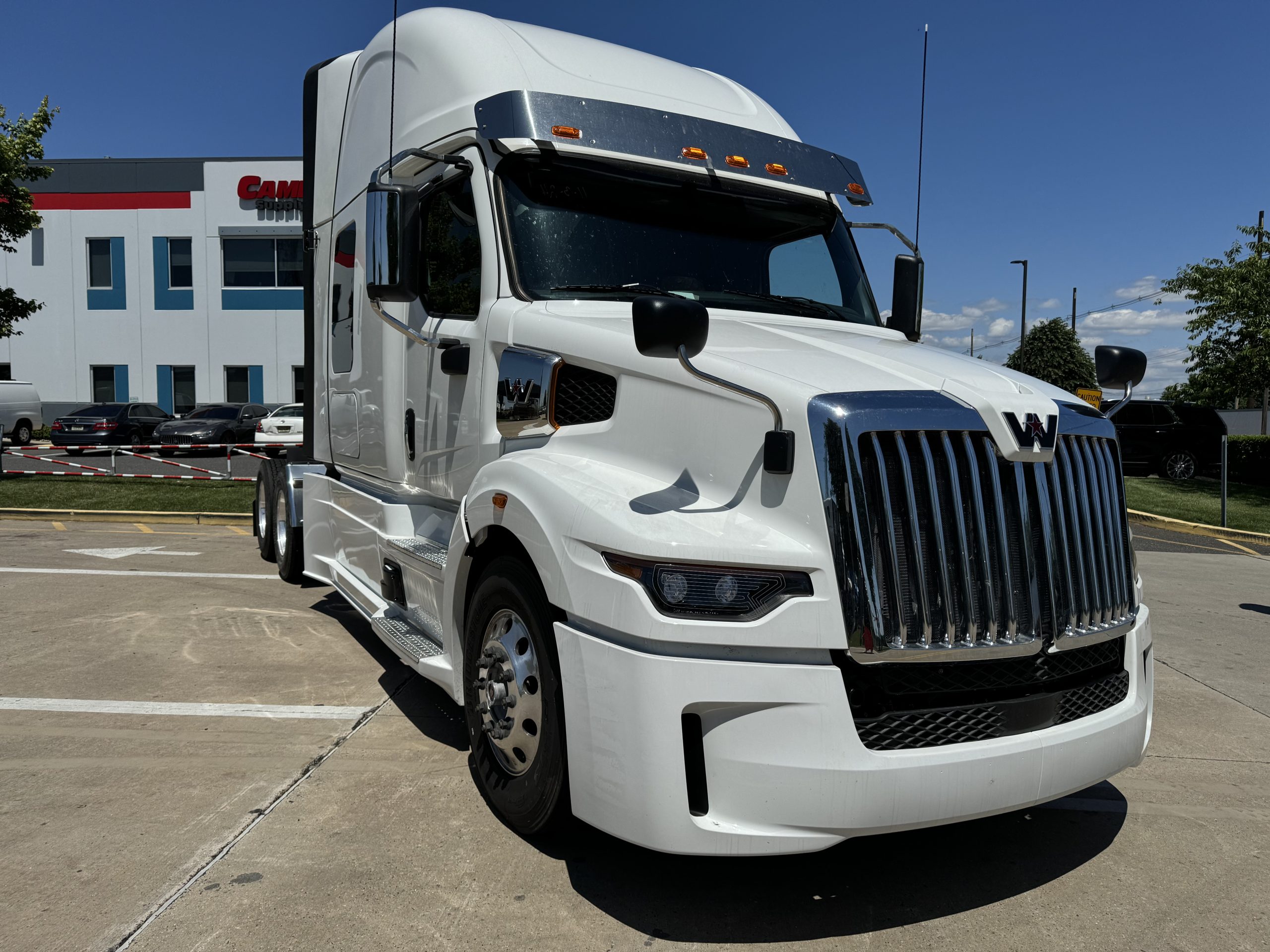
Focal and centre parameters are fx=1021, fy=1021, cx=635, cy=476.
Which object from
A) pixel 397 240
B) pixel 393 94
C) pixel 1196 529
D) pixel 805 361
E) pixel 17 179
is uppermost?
pixel 17 179

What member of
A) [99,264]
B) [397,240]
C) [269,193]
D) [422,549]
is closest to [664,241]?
[397,240]

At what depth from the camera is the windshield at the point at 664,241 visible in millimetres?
4133

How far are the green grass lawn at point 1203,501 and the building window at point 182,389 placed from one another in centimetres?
2766

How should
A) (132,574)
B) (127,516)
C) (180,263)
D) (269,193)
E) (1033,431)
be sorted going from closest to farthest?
(1033,431) < (132,574) < (127,516) < (269,193) < (180,263)

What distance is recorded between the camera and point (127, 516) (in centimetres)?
1301

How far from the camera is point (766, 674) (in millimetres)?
2766

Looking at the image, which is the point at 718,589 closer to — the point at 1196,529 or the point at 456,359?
the point at 456,359

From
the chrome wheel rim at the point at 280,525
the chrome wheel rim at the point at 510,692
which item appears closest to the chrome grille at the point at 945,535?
the chrome wheel rim at the point at 510,692

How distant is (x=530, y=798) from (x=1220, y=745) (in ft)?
11.5

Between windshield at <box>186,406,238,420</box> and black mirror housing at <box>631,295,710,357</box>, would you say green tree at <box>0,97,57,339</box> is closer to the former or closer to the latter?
windshield at <box>186,406,238,420</box>

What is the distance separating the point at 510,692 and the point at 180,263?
33.2 meters

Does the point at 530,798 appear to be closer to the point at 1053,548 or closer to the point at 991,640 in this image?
the point at 991,640

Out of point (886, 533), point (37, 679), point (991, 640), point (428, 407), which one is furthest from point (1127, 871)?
point (37, 679)

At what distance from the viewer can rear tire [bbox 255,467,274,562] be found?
334 inches
